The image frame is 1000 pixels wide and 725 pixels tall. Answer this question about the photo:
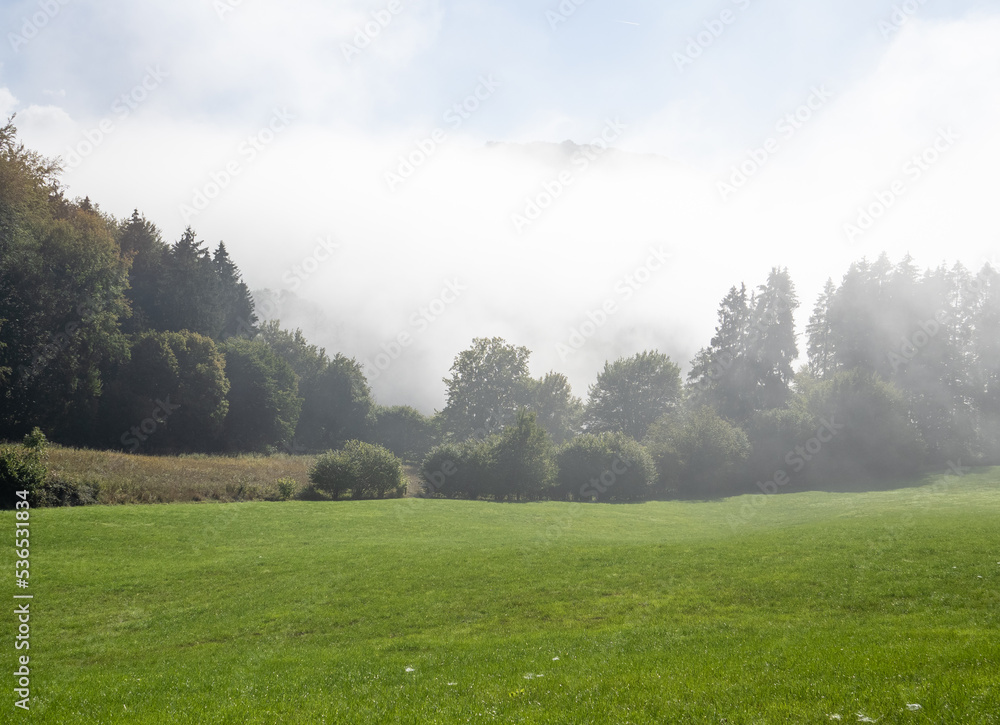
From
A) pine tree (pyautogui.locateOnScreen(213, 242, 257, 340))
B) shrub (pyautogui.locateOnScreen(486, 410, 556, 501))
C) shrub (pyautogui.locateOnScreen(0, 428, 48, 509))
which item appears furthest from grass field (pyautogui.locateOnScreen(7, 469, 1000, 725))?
pine tree (pyautogui.locateOnScreen(213, 242, 257, 340))

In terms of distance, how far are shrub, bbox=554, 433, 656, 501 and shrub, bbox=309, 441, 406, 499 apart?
19366 mm

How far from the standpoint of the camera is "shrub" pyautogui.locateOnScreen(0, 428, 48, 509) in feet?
92.8

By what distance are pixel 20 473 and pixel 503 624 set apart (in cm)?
2859

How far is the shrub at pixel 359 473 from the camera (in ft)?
153

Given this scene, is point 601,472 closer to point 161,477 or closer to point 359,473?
point 359,473

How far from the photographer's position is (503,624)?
51.4 feet

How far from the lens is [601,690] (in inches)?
377

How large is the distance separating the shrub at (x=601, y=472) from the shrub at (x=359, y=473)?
762 inches

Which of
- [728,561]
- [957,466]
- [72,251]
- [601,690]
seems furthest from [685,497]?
[72,251]

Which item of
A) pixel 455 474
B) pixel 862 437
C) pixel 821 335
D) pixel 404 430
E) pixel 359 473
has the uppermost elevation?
pixel 821 335

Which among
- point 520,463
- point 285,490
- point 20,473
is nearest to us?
point 20,473

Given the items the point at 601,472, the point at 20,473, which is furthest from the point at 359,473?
the point at 601,472

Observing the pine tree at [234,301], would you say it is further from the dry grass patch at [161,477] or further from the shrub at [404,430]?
the dry grass patch at [161,477]

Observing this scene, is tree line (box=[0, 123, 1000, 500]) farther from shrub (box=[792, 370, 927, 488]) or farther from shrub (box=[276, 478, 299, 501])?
shrub (box=[276, 478, 299, 501])
